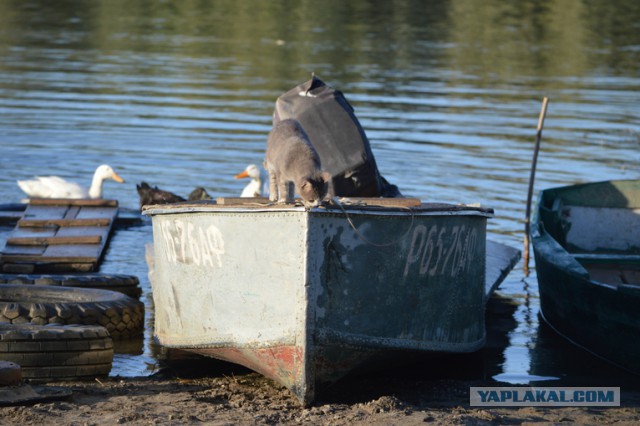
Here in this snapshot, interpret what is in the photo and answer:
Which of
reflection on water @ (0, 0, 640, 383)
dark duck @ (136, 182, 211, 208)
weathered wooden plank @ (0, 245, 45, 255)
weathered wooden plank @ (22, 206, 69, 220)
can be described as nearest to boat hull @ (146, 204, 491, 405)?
reflection on water @ (0, 0, 640, 383)

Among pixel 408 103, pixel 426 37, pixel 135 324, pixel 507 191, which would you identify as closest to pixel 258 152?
pixel 507 191

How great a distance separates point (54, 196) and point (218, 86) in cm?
1323

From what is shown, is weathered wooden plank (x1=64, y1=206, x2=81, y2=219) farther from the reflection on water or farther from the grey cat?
the grey cat

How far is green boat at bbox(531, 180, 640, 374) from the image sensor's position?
9.62 metres

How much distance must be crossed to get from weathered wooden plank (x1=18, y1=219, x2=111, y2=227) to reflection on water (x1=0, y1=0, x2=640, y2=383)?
440mm

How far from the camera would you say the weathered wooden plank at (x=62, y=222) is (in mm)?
13844

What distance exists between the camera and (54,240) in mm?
13039

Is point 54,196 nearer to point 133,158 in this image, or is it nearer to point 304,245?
point 133,158

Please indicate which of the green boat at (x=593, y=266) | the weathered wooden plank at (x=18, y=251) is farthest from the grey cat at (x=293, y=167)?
the weathered wooden plank at (x=18, y=251)

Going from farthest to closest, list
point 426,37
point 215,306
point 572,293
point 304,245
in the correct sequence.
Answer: point 426,37
point 572,293
point 215,306
point 304,245

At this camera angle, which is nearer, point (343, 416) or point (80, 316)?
point (343, 416)

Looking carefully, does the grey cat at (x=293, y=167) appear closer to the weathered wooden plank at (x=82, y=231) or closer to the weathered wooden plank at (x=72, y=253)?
the weathered wooden plank at (x=72, y=253)

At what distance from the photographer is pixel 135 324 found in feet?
33.4

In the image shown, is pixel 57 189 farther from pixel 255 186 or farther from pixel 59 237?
pixel 255 186
